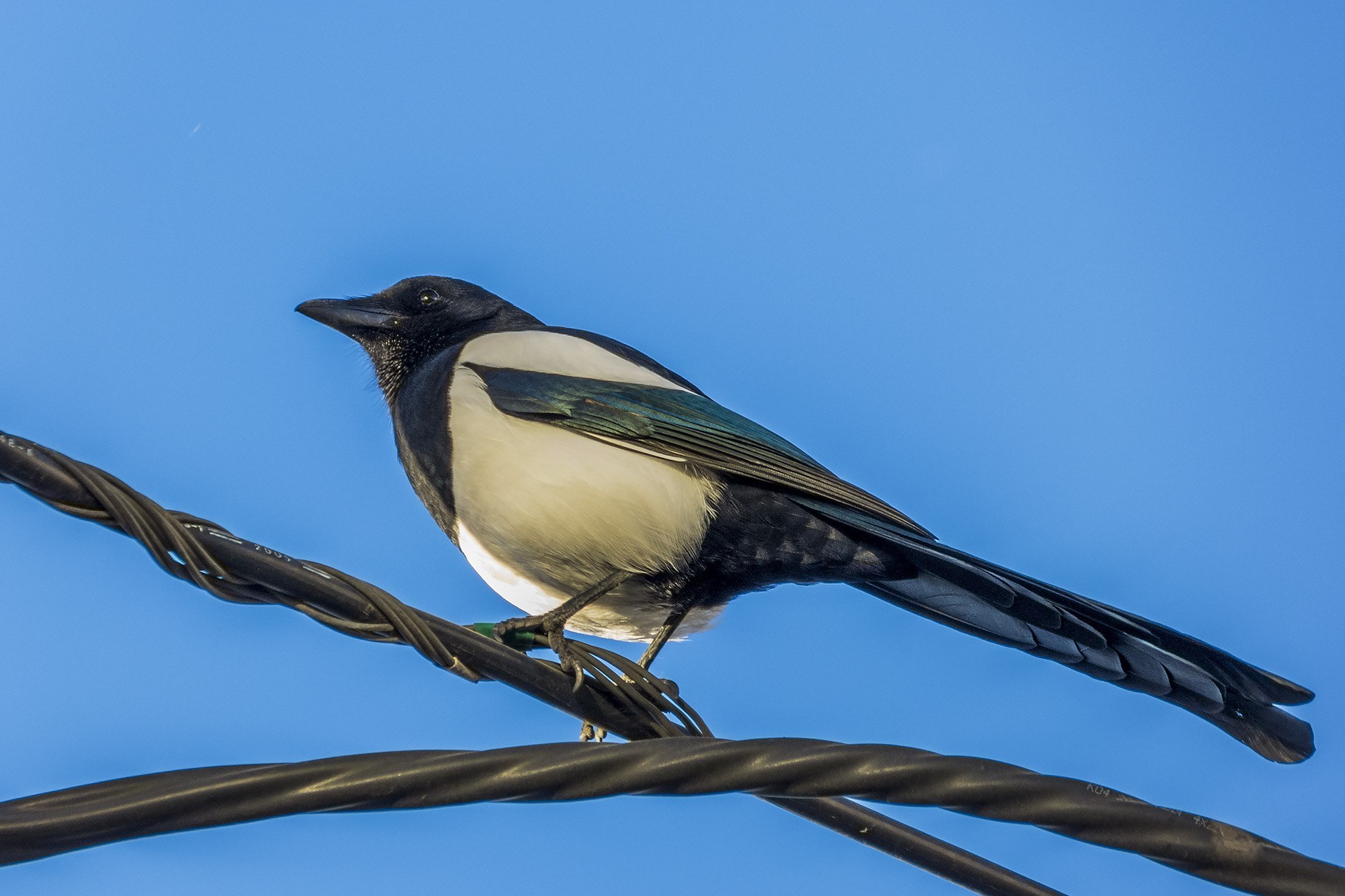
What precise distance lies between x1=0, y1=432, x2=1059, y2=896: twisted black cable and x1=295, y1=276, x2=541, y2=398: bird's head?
2.07 metres

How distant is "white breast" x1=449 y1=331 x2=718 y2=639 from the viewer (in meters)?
3.52

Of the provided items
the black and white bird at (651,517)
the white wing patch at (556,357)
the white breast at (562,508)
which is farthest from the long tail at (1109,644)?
the white wing patch at (556,357)

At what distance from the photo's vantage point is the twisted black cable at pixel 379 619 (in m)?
1.97

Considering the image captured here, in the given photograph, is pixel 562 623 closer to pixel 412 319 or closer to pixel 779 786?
pixel 779 786

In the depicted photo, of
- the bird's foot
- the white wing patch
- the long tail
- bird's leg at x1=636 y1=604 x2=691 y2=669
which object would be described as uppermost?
the white wing patch

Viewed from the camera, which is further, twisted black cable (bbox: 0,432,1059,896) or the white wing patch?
the white wing patch

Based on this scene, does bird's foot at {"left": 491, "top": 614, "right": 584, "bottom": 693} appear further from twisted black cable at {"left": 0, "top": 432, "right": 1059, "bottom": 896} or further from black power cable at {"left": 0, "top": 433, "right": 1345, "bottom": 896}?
black power cable at {"left": 0, "top": 433, "right": 1345, "bottom": 896}

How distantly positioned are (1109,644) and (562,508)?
5.00 feet

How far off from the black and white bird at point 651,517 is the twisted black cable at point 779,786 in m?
1.08

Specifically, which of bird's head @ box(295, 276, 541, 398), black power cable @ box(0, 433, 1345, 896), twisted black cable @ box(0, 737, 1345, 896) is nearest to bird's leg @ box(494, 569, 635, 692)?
black power cable @ box(0, 433, 1345, 896)

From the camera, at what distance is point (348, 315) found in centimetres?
457

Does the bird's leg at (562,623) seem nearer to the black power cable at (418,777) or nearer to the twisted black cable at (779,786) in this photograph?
the black power cable at (418,777)

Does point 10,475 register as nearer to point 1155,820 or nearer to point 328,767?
point 328,767

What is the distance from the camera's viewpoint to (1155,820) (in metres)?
2.12
